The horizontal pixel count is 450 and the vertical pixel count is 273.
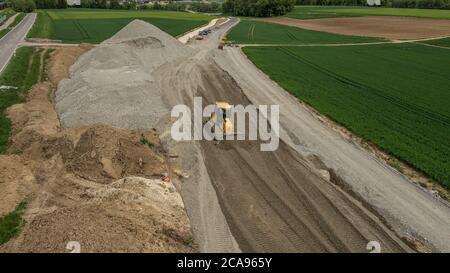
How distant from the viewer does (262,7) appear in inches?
4980

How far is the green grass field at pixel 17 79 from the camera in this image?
27.0 metres

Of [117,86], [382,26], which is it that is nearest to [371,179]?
[117,86]

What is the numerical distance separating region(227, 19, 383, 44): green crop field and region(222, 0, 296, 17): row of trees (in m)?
35.5

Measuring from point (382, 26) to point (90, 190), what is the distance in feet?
311

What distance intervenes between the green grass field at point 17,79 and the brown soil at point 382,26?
225ft

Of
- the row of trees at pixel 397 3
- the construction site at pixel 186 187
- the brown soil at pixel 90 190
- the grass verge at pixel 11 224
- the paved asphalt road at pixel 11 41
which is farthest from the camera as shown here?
the row of trees at pixel 397 3

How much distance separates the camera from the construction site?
16375mm

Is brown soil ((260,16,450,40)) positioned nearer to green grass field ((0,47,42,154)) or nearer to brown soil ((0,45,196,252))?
green grass field ((0,47,42,154))

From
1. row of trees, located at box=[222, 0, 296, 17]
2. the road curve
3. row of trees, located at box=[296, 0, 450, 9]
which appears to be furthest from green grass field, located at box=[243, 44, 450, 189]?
row of trees, located at box=[296, 0, 450, 9]

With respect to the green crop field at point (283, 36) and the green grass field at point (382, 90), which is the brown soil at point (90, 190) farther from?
the green crop field at point (283, 36)

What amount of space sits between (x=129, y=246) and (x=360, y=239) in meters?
10.4

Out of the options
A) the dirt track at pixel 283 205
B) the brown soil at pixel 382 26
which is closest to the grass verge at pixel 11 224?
the dirt track at pixel 283 205

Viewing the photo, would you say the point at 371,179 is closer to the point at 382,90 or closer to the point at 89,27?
the point at 382,90
